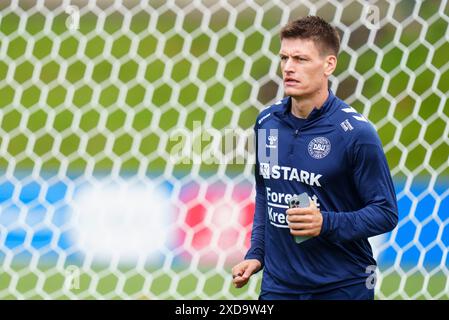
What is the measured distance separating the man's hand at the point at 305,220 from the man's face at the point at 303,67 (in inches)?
9.1

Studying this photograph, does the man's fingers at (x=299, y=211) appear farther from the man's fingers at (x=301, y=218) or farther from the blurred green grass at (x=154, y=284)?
the blurred green grass at (x=154, y=284)

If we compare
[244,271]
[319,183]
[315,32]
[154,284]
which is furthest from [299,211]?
[154,284]

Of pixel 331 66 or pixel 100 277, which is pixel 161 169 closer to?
pixel 100 277

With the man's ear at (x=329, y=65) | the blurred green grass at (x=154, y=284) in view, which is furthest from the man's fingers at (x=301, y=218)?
the blurred green grass at (x=154, y=284)

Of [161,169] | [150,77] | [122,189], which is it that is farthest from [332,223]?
[150,77]

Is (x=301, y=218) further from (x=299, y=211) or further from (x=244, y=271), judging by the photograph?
(x=244, y=271)

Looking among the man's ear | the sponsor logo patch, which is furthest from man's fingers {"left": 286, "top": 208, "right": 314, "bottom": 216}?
the man's ear

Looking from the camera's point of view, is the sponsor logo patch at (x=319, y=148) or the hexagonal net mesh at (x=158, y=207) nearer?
the sponsor logo patch at (x=319, y=148)

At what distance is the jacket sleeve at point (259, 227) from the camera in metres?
1.67

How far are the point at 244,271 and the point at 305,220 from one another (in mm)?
216

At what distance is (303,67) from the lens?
5.12 ft

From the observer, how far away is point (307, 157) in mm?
1577

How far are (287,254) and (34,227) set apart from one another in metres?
1.48

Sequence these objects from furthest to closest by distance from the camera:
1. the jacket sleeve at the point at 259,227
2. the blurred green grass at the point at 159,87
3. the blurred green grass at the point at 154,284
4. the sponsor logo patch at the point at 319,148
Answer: the blurred green grass at the point at 159,87 < the blurred green grass at the point at 154,284 < the jacket sleeve at the point at 259,227 < the sponsor logo patch at the point at 319,148
